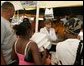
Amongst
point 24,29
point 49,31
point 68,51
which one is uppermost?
point 24,29

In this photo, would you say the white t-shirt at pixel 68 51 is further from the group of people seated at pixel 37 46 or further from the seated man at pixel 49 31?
the seated man at pixel 49 31

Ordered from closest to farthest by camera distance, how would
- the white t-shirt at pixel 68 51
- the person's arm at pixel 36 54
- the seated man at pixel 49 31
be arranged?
1. the person's arm at pixel 36 54
2. the white t-shirt at pixel 68 51
3. the seated man at pixel 49 31

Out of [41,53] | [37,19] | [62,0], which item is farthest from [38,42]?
[37,19]

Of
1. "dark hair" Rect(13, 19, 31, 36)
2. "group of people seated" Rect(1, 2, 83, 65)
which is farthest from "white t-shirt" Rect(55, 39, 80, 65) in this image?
"dark hair" Rect(13, 19, 31, 36)

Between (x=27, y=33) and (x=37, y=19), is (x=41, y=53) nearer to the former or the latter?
(x=27, y=33)

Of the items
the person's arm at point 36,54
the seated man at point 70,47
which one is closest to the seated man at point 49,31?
the seated man at point 70,47

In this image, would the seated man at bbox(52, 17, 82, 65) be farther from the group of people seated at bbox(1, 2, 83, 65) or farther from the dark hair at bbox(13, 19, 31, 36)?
the dark hair at bbox(13, 19, 31, 36)

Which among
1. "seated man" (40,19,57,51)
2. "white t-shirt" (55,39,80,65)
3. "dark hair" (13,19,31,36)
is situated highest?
"dark hair" (13,19,31,36)

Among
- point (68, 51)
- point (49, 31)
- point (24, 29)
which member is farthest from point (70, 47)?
point (49, 31)

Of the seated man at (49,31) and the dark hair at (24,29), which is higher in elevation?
the dark hair at (24,29)

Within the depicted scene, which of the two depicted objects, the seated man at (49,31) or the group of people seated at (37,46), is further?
the seated man at (49,31)

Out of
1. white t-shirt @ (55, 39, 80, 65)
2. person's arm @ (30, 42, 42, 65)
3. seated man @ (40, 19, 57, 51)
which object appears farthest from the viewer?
seated man @ (40, 19, 57, 51)

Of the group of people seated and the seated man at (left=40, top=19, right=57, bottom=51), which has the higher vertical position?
the group of people seated

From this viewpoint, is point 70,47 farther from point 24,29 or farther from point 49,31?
point 49,31
